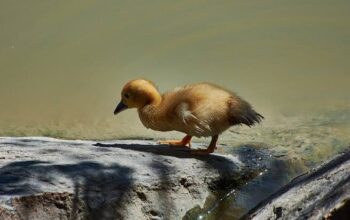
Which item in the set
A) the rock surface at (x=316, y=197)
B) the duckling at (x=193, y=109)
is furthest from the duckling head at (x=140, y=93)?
the rock surface at (x=316, y=197)

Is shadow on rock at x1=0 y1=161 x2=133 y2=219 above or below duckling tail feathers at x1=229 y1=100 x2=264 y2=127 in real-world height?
below

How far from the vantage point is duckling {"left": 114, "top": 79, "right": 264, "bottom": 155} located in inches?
177

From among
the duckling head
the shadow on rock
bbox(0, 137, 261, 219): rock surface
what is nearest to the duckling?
the duckling head

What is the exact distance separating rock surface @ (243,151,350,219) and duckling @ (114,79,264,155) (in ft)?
2.97

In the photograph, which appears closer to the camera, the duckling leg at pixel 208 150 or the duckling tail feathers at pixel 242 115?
the duckling tail feathers at pixel 242 115

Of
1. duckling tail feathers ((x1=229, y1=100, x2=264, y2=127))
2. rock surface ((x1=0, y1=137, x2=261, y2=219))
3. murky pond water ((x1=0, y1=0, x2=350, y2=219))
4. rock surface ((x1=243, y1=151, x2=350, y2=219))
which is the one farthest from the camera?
murky pond water ((x1=0, y1=0, x2=350, y2=219))

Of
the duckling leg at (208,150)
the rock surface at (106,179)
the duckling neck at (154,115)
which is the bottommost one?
the rock surface at (106,179)

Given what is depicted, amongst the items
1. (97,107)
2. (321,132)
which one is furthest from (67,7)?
(321,132)

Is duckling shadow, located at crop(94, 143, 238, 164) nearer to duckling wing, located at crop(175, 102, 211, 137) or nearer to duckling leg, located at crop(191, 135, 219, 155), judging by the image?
duckling leg, located at crop(191, 135, 219, 155)

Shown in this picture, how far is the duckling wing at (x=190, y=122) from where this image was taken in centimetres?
451

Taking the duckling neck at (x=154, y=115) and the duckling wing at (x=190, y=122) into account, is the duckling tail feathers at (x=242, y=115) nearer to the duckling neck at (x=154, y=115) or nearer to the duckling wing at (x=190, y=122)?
the duckling wing at (x=190, y=122)

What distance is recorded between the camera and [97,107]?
6.68 m

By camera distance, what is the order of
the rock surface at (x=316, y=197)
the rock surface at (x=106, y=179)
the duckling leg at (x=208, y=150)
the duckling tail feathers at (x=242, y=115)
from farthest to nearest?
the duckling leg at (x=208, y=150) → the duckling tail feathers at (x=242, y=115) → the rock surface at (x=106, y=179) → the rock surface at (x=316, y=197)

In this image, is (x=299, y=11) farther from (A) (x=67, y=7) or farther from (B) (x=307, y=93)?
(A) (x=67, y=7)
